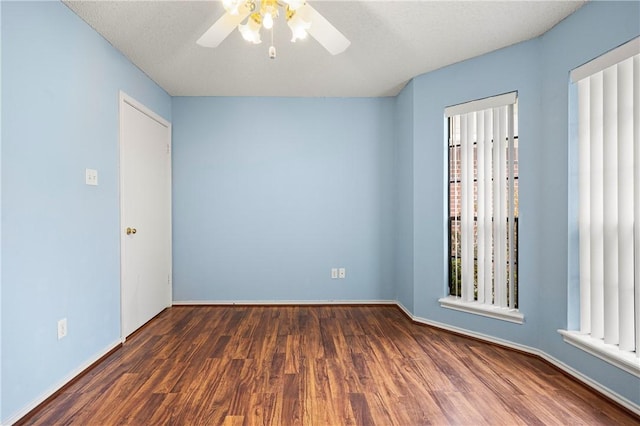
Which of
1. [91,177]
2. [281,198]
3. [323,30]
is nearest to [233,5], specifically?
[323,30]

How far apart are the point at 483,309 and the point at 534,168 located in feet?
4.04

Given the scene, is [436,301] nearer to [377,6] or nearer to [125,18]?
[377,6]

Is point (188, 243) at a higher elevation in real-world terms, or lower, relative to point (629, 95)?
lower

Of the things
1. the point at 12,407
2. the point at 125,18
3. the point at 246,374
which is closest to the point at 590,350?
the point at 246,374

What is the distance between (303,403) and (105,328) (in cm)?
171

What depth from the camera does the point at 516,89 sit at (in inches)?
111

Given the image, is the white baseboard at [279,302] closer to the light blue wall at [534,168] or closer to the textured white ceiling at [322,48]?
the light blue wall at [534,168]

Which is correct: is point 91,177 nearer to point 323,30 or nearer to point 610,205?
point 323,30

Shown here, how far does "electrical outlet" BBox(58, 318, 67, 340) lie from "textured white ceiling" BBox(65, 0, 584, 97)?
2.03m

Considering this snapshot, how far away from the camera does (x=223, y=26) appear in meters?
1.77

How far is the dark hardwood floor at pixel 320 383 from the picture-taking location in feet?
6.23

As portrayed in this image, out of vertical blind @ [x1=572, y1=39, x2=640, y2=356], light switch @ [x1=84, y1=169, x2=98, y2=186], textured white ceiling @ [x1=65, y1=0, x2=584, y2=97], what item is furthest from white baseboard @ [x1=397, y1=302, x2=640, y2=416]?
light switch @ [x1=84, y1=169, x2=98, y2=186]

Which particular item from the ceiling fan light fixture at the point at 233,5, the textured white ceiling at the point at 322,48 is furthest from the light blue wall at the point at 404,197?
the ceiling fan light fixture at the point at 233,5

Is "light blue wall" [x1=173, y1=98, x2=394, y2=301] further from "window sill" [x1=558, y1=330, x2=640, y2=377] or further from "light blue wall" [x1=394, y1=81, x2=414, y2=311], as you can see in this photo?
"window sill" [x1=558, y1=330, x2=640, y2=377]
